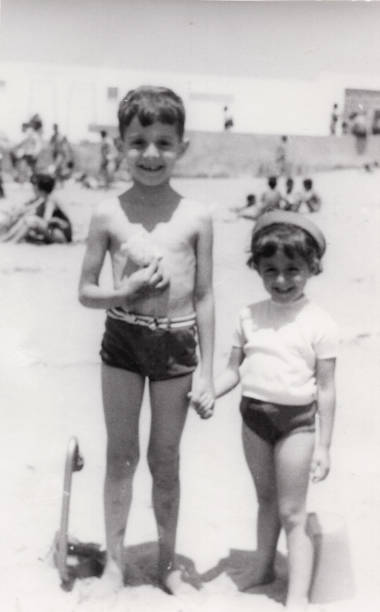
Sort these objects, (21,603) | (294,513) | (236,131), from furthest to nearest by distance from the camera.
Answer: (236,131), (21,603), (294,513)

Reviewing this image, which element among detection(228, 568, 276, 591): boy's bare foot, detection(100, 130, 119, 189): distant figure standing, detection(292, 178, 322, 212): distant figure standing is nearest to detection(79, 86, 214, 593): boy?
detection(228, 568, 276, 591): boy's bare foot

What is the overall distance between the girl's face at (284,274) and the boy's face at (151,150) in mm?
306

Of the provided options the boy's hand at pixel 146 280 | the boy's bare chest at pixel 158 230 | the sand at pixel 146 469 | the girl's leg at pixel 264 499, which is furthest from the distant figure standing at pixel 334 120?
the girl's leg at pixel 264 499

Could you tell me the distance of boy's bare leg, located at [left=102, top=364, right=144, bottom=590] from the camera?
185cm

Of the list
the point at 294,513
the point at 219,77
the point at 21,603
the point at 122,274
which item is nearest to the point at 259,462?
the point at 294,513

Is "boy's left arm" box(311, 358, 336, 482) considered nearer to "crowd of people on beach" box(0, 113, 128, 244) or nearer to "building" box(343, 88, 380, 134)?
"crowd of people on beach" box(0, 113, 128, 244)

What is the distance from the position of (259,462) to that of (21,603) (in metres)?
0.68

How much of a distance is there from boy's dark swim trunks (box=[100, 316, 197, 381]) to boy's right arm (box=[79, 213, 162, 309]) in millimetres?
72

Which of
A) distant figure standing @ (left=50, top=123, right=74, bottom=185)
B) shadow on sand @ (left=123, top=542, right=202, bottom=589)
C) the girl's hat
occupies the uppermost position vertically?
distant figure standing @ (left=50, top=123, right=74, bottom=185)

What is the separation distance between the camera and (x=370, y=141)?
110 inches

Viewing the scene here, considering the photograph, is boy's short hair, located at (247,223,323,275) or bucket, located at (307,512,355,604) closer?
boy's short hair, located at (247,223,323,275)

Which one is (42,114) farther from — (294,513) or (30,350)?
(294,513)

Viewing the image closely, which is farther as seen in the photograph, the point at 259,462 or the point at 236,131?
the point at 236,131

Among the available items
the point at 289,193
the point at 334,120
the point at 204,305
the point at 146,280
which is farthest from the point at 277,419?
the point at 289,193
